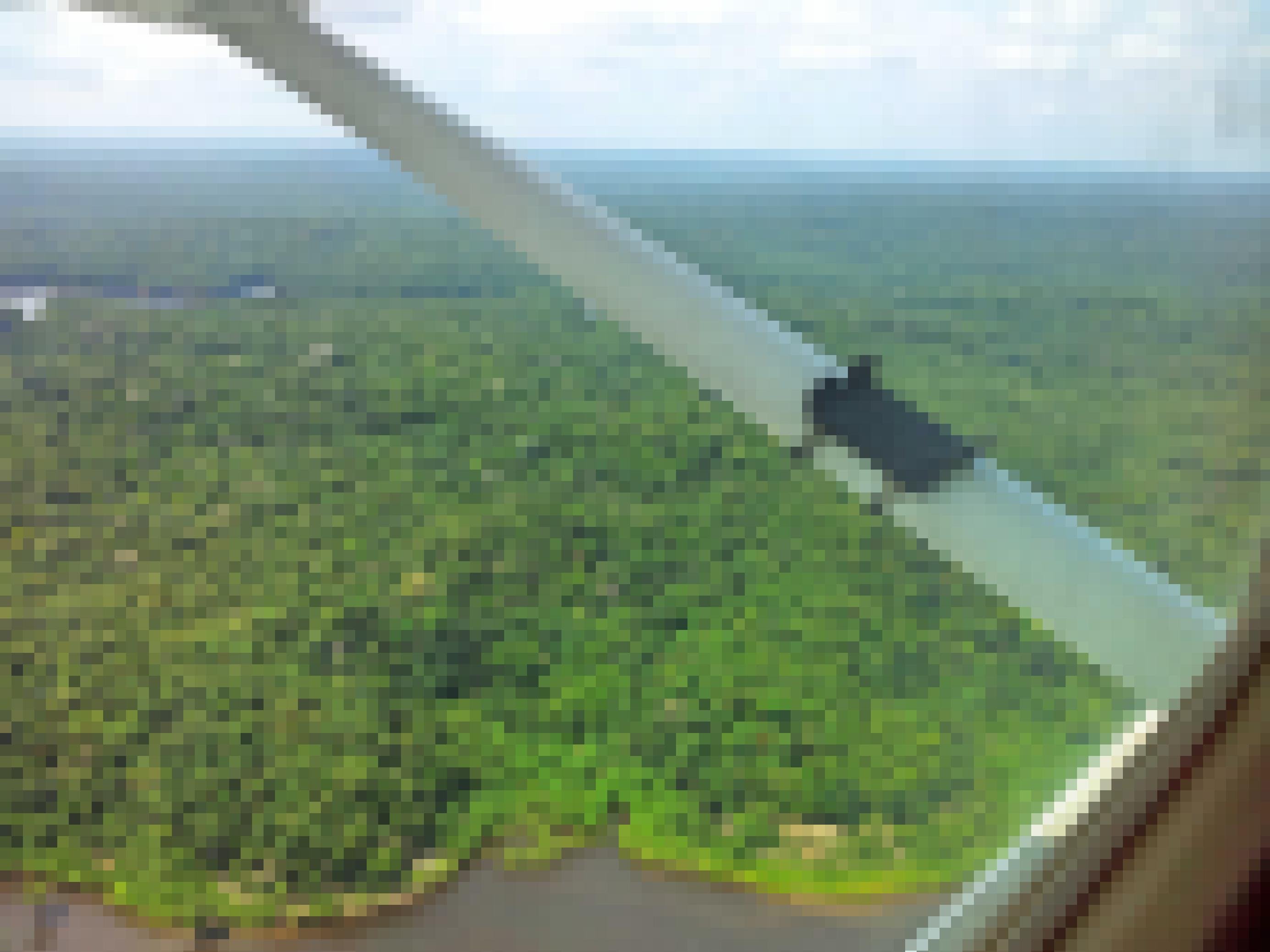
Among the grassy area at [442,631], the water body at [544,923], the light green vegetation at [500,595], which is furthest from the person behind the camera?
the grassy area at [442,631]

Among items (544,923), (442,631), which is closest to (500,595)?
(442,631)

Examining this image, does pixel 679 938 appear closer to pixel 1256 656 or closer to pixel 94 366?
pixel 1256 656

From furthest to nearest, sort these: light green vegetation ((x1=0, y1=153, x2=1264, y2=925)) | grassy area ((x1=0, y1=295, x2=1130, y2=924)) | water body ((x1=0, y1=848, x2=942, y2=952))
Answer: grassy area ((x1=0, y1=295, x2=1130, y2=924)) → light green vegetation ((x1=0, y1=153, x2=1264, y2=925)) → water body ((x1=0, y1=848, x2=942, y2=952))

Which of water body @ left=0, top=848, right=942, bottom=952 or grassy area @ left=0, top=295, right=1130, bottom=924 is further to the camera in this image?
grassy area @ left=0, top=295, right=1130, bottom=924

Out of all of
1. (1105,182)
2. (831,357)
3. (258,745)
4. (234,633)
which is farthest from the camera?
(258,745)

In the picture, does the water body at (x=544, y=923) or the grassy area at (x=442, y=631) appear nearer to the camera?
the water body at (x=544, y=923)

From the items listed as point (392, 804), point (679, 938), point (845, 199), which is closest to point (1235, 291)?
point (845, 199)

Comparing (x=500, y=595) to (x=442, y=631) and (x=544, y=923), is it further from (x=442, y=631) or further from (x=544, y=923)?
(x=544, y=923)

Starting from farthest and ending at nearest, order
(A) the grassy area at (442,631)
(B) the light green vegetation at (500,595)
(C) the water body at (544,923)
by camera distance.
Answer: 1. (A) the grassy area at (442,631)
2. (B) the light green vegetation at (500,595)
3. (C) the water body at (544,923)
